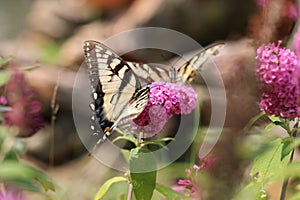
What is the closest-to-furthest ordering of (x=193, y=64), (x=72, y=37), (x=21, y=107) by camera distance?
(x=193, y=64), (x=21, y=107), (x=72, y=37)

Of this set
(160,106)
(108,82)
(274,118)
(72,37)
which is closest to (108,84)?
(108,82)

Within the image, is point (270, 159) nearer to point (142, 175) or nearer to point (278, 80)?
point (278, 80)

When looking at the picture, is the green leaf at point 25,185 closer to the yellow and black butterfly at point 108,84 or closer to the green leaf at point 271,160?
the yellow and black butterfly at point 108,84

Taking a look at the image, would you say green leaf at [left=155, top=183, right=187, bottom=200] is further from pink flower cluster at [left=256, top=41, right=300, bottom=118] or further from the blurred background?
the blurred background

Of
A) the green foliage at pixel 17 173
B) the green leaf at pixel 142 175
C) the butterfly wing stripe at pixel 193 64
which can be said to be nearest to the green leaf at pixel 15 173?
the green foliage at pixel 17 173

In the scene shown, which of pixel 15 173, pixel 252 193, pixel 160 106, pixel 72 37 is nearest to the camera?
pixel 252 193

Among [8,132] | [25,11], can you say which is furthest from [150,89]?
[25,11]
